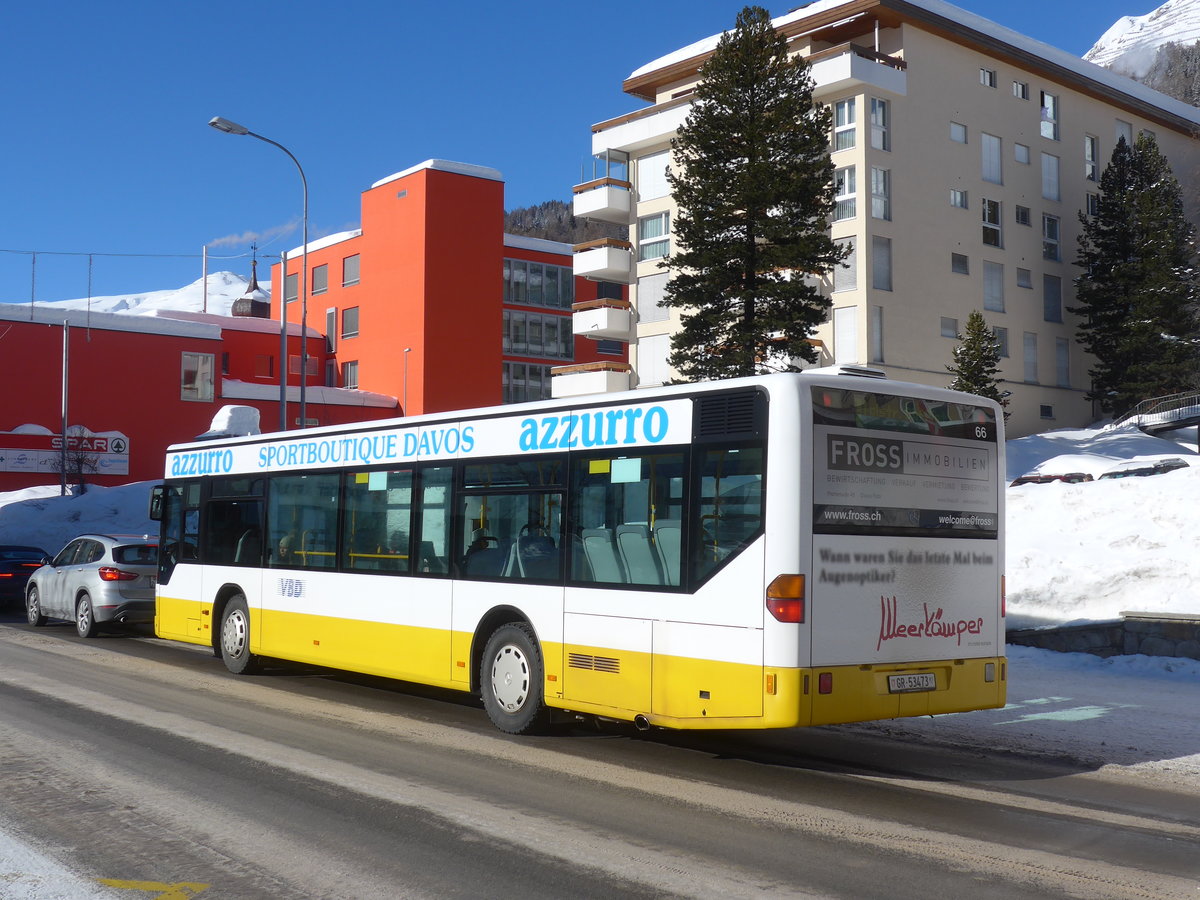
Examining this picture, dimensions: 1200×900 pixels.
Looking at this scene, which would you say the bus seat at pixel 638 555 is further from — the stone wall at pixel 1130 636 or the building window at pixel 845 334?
the building window at pixel 845 334

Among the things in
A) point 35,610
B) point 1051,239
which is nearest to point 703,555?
point 35,610

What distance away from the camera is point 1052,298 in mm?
54844

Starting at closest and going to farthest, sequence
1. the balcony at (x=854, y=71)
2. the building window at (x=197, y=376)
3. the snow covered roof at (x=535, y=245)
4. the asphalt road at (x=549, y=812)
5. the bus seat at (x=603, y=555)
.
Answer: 1. the asphalt road at (x=549, y=812)
2. the bus seat at (x=603, y=555)
3. the balcony at (x=854, y=71)
4. the building window at (x=197, y=376)
5. the snow covered roof at (x=535, y=245)

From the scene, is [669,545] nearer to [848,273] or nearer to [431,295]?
[848,273]

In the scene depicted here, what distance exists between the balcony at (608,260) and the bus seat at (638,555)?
44.7 meters

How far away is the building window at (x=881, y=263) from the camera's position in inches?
1807

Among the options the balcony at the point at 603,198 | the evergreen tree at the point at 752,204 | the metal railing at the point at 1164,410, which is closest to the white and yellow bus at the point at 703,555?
the evergreen tree at the point at 752,204

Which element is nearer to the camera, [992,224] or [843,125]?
[843,125]

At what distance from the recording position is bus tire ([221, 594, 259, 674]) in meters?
14.3

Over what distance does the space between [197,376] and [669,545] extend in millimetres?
53915

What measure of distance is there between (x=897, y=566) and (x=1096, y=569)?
9422 millimetres

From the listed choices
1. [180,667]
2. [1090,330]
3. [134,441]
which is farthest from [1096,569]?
[134,441]

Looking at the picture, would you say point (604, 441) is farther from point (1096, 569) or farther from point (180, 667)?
point (1096, 569)

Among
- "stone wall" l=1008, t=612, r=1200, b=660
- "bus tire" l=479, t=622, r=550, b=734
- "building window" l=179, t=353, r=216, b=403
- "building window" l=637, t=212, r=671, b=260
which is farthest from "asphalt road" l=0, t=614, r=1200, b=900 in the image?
"building window" l=179, t=353, r=216, b=403
